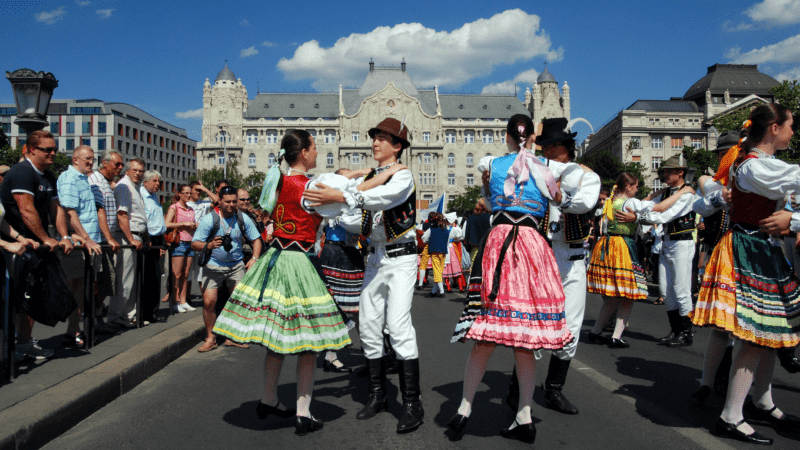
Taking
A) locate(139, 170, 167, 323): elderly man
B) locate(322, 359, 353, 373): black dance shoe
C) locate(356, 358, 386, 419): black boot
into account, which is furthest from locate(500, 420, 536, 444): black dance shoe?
locate(139, 170, 167, 323): elderly man

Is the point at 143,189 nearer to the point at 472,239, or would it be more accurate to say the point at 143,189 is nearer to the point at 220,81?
the point at 472,239

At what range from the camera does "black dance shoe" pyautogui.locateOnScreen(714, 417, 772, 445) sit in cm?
370

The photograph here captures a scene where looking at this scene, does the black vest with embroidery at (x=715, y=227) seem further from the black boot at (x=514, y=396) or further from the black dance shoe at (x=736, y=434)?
the black boot at (x=514, y=396)

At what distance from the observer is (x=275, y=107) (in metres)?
105

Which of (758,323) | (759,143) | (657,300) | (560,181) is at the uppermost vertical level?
(759,143)

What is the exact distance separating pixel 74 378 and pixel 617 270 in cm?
593

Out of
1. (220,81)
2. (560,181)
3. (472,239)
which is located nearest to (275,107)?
(220,81)

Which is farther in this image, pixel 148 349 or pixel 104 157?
pixel 104 157

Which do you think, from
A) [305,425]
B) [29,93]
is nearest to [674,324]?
[305,425]

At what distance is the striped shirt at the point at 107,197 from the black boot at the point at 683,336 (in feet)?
A: 23.5

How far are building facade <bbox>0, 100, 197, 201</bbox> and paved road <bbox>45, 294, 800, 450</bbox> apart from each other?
88830 mm

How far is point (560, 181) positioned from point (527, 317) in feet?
3.40

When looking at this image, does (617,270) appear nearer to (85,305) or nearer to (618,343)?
(618,343)

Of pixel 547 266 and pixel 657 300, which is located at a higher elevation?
pixel 547 266
